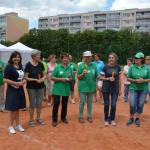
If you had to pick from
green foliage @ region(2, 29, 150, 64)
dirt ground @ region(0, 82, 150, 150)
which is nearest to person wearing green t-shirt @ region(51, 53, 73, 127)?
dirt ground @ region(0, 82, 150, 150)

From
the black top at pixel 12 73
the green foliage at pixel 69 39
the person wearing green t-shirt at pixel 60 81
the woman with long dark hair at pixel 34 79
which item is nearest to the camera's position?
the black top at pixel 12 73

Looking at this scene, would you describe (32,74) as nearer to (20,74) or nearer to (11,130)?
(20,74)

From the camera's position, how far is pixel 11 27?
101938mm

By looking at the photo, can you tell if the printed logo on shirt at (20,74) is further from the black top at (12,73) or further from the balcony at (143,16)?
the balcony at (143,16)

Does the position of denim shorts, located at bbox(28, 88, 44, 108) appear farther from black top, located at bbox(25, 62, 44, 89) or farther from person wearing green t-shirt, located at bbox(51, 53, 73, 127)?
person wearing green t-shirt, located at bbox(51, 53, 73, 127)

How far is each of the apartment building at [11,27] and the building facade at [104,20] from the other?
47.4 ft

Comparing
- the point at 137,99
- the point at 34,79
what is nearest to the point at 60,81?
the point at 34,79

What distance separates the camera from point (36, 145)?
6508 mm

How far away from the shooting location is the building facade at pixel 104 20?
9594cm

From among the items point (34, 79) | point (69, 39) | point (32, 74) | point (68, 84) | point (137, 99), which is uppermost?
point (69, 39)

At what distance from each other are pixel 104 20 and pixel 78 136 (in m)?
98.5

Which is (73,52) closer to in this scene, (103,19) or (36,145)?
(36,145)

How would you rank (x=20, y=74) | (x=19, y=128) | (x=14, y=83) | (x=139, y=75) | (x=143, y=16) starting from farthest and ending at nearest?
(x=143, y=16)
(x=139, y=75)
(x=19, y=128)
(x=20, y=74)
(x=14, y=83)

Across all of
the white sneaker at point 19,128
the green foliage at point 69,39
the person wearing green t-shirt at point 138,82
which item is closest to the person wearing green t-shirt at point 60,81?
the white sneaker at point 19,128
